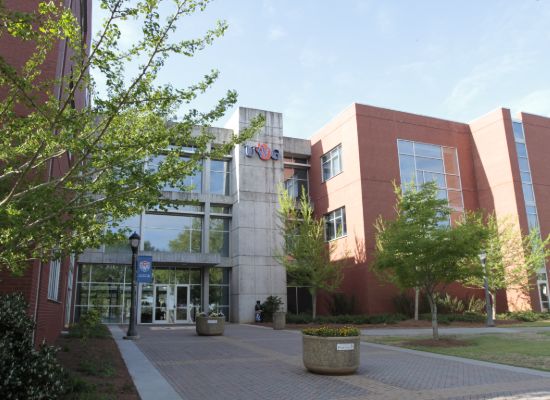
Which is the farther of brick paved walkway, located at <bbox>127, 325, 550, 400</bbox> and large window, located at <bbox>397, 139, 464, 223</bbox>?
large window, located at <bbox>397, 139, 464, 223</bbox>

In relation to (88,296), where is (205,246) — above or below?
above

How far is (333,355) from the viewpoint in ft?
31.7

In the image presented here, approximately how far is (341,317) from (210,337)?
1053 centimetres

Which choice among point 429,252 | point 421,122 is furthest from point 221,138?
point 429,252

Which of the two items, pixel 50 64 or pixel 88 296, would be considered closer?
pixel 50 64

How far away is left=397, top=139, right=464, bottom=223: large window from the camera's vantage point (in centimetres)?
3322

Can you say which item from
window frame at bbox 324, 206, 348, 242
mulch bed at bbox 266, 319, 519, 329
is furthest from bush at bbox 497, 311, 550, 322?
window frame at bbox 324, 206, 348, 242

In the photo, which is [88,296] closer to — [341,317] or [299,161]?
[341,317]

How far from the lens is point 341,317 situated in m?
27.1

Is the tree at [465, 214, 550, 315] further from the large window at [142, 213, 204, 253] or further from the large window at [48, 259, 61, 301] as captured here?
the large window at [48, 259, 61, 301]

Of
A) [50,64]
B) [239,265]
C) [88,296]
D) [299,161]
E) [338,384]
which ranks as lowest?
[338,384]

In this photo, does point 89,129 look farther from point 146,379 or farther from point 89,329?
point 89,329

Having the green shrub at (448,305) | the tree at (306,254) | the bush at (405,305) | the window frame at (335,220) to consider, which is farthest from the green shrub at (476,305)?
the window frame at (335,220)

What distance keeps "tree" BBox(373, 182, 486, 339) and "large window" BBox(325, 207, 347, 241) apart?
15686mm
